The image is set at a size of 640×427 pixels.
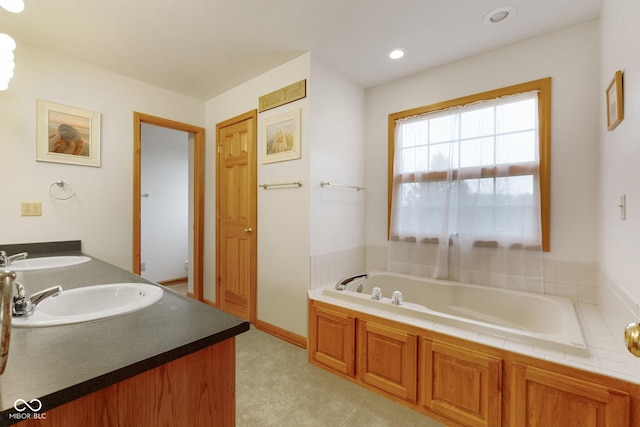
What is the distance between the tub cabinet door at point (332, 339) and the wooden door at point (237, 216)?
879 millimetres

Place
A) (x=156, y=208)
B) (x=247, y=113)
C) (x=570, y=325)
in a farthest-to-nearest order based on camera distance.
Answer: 1. (x=156, y=208)
2. (x=247, y=113)
3. (x=570, y=325)

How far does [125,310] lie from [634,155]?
2.17 meters

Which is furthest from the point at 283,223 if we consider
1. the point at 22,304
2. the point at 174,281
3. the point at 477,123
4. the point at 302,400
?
the point at 174,281

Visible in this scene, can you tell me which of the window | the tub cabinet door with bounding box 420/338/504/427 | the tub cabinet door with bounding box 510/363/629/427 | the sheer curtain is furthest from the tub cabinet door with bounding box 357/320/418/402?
the window

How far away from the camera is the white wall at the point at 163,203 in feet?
13.3

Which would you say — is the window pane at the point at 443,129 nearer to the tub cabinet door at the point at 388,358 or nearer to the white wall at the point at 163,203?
the tub cabinet door at the point at 388,358

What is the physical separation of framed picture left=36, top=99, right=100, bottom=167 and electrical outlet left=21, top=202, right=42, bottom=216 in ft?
1.21

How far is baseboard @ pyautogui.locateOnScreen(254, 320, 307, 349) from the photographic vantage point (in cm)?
237

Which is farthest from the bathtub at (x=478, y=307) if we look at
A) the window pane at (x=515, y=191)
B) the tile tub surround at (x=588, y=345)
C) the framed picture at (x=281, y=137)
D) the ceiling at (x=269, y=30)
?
the ceiling at (x=269, y=30)

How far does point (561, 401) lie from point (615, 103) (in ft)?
5.02

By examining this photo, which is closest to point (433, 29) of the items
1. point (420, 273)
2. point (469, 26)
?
point (469, 26)

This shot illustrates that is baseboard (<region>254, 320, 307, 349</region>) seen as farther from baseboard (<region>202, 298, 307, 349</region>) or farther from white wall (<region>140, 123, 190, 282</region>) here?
white wall (<region>140, 123, 190, 282</region>)

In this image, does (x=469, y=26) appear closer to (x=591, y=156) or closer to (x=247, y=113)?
(x=591, y=156)

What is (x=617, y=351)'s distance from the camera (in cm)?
131
